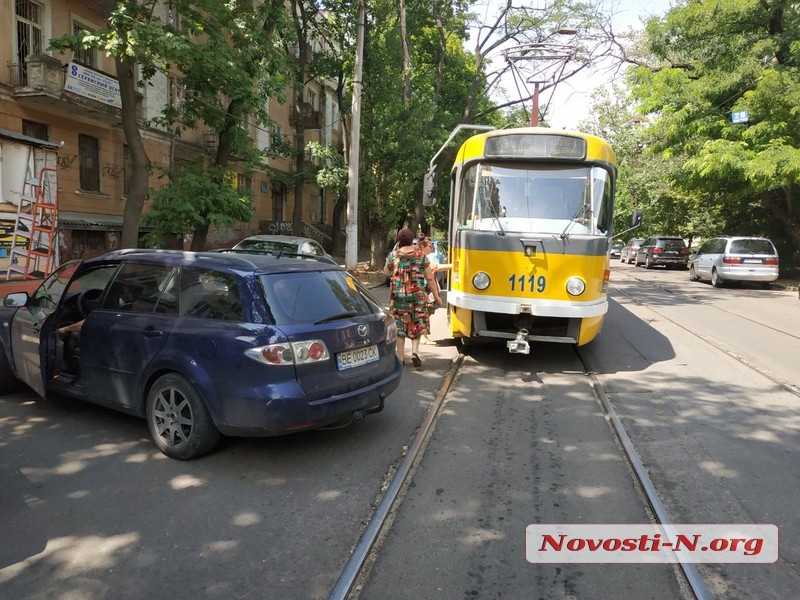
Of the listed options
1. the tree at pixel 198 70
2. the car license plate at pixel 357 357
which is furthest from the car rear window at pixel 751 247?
the car license plate at pixel 357 357

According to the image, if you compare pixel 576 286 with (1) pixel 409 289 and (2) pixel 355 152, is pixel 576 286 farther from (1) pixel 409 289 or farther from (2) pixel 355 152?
(2) pixel 355 152

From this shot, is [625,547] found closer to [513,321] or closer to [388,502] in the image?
[388,502]

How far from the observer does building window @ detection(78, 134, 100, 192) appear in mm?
18156

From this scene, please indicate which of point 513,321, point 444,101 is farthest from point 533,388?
point 444,101

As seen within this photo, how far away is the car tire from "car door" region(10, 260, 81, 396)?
1.25 metres

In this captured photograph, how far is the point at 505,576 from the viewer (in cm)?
300

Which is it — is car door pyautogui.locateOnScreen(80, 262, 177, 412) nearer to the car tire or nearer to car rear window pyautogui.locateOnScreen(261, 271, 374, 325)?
the car tire

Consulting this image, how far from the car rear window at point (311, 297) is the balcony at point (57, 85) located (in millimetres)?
14206

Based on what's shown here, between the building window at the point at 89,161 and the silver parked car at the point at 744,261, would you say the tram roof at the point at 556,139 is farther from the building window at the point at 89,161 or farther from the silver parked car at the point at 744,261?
the building window at the point at 89,161

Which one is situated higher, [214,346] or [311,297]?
[311,297]

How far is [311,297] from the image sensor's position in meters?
4.71

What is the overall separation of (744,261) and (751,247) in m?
0.63

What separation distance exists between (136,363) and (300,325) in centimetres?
144

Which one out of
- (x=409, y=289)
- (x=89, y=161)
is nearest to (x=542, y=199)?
(x=409, y=289)
